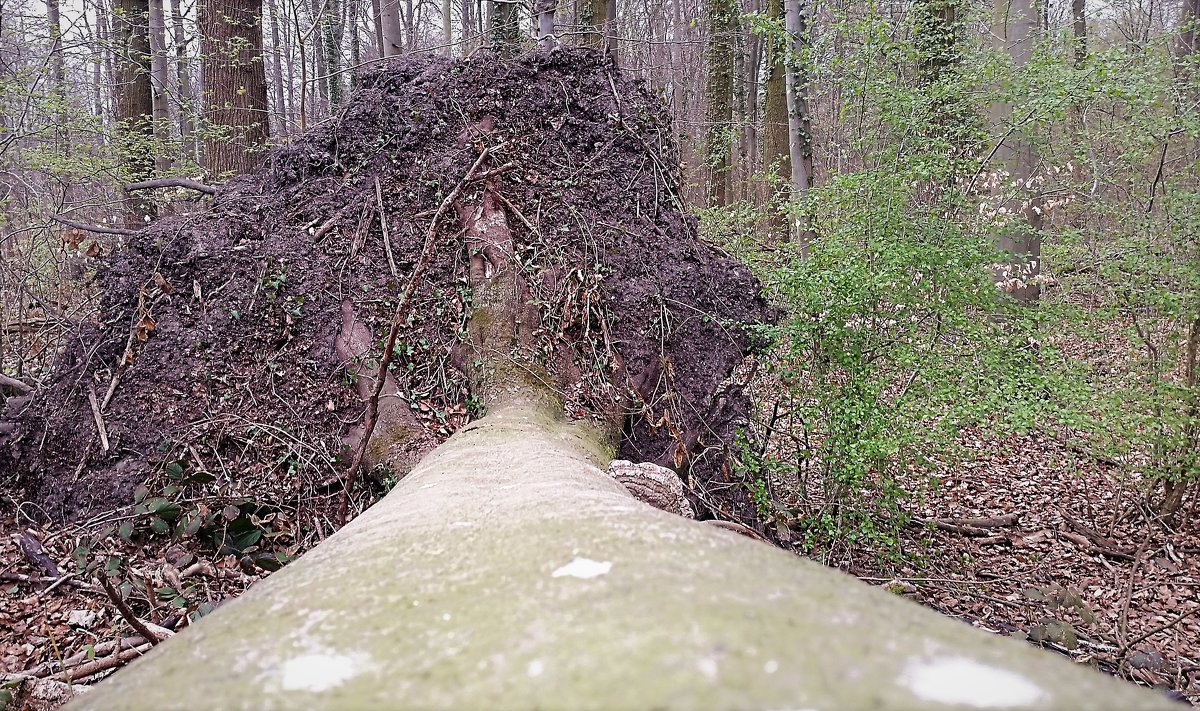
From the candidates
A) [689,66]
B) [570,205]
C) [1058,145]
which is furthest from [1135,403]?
[689,66]

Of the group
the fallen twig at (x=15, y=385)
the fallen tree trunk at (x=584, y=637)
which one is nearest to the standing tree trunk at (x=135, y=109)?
the fallen twig at (x=15, y=385)

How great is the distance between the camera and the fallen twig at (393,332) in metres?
3.88

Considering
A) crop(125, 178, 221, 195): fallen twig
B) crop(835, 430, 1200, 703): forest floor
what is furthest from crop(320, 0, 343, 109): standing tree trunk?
crop(835, 430, 1200, 703): forest floor

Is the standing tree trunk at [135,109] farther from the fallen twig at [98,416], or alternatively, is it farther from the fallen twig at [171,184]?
the fallen twig at [98,416]

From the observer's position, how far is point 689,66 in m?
20.8

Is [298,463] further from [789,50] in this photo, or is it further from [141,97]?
[141,97]

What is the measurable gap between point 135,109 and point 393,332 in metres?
7.94

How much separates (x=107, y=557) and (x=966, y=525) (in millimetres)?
7099

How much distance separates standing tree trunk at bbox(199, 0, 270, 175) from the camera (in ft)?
27.1

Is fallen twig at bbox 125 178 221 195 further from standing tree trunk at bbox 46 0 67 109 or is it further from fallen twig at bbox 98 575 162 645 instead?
fallen twig at bbox 98 575 162 645

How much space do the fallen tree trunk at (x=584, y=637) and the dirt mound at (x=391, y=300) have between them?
9.68ft

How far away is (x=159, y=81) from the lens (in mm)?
8906

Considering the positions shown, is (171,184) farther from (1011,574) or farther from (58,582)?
(1011,574)

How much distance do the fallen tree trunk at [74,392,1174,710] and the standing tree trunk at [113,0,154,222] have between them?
7884mm
